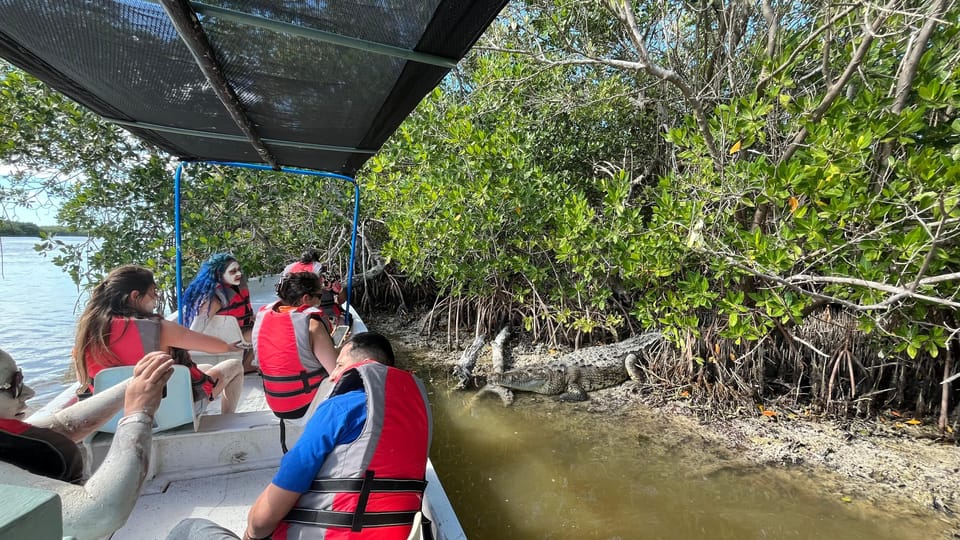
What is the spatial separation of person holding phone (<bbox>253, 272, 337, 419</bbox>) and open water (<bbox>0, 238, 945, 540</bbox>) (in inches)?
59.1

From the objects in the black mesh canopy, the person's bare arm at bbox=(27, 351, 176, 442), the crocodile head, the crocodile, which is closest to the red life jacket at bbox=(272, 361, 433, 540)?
the person's bare arm at bbox=(27, 351, 176, 442)

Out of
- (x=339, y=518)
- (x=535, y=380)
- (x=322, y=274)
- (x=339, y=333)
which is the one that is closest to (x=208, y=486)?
(x=339, y=518)

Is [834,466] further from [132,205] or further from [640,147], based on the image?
[132,205]

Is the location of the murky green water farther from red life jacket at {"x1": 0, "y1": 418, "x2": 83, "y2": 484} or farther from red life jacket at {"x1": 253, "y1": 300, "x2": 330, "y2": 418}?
red life jacket at {"x1": 0, "y1": 418, "x2": 83, "y2": 484}

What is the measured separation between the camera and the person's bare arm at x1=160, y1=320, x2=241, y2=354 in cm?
211

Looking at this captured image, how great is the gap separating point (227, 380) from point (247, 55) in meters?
2.07

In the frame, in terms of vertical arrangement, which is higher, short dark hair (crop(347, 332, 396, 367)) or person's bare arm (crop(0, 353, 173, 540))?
short dark hair (crop(347, 332, 396, 367))

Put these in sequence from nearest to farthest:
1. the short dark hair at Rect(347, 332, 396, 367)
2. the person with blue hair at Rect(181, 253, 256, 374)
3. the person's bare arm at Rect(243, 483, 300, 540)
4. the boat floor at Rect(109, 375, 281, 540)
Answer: the person's bare arm at Rect(243, 483, 300, 540) → the short dark hair at Rect(347, 332, 396, 367) → the boat floor at Rect(109, 375, 281, 540) → the person with blue hair at Rect(181, 253, 256, 374)

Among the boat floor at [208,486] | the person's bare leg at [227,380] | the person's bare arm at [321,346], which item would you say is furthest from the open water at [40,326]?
the person's bare arm at [321,346]

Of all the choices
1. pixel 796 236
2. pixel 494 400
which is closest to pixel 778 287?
pixel 796 236

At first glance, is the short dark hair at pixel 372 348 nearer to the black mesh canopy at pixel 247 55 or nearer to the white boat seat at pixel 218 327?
the black mesh canopy at pixel 247 55

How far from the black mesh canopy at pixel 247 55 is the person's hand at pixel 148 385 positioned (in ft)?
3.08

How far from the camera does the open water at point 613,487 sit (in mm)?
2875

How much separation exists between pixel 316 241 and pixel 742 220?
7.00 metres
